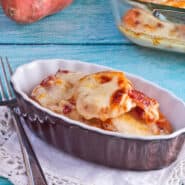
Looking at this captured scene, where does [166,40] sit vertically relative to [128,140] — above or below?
below

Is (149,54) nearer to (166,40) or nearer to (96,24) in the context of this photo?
(166,40)

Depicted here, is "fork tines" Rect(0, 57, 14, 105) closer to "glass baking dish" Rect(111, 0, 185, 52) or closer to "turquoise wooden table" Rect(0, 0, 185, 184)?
"turquoise wooden table" Rect(0, 0, 185, 184)

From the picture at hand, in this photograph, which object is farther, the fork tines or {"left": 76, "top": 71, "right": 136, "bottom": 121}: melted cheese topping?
the fork tines

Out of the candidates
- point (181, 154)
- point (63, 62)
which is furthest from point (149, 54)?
point (181, 154)

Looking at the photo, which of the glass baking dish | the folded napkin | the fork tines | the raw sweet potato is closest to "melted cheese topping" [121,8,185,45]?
the glass baking dish

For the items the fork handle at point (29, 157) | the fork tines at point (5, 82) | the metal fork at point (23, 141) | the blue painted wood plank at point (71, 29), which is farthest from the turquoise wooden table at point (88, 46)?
the fork handle at point (29, 157)

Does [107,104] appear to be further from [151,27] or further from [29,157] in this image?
[151,27]

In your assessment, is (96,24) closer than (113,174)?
No
